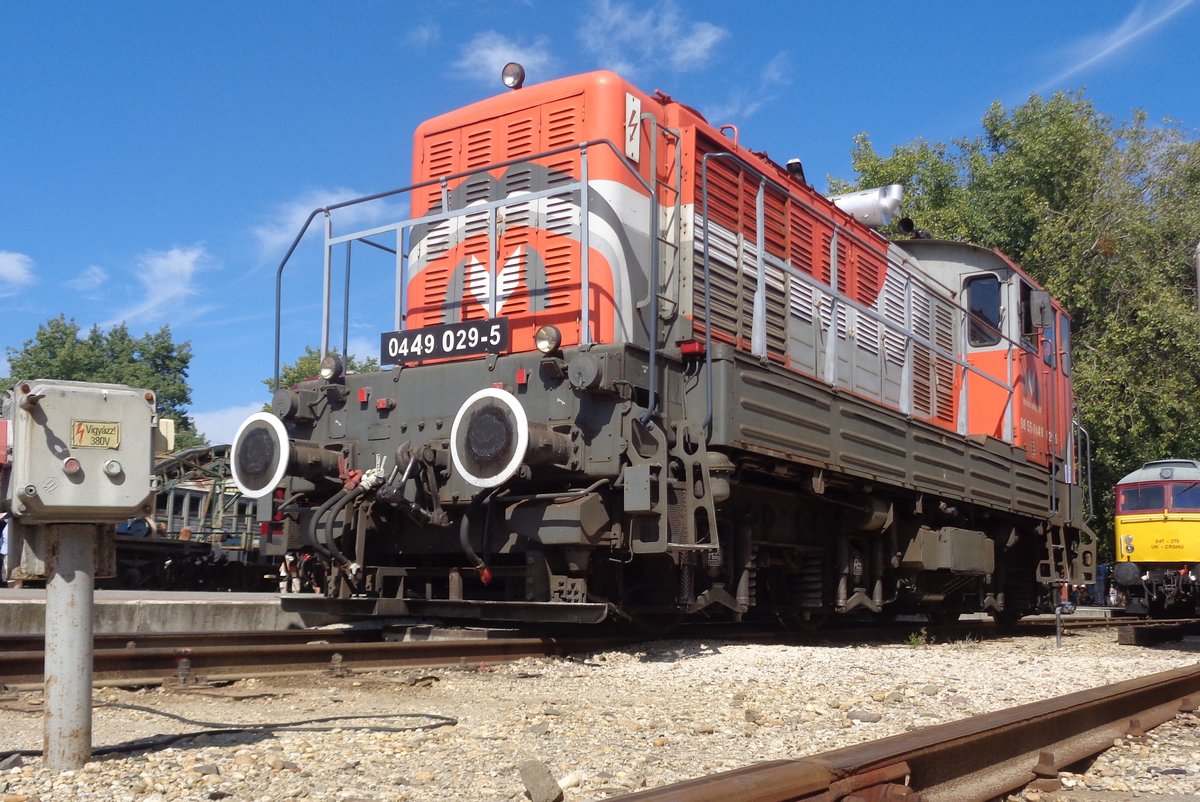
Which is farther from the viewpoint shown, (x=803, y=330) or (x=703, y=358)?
(x=803, y=330)

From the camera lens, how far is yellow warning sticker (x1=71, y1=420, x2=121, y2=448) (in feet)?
10.9

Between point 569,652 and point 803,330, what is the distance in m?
3.26

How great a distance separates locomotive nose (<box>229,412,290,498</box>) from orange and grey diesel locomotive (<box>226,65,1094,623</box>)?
0.07 feet

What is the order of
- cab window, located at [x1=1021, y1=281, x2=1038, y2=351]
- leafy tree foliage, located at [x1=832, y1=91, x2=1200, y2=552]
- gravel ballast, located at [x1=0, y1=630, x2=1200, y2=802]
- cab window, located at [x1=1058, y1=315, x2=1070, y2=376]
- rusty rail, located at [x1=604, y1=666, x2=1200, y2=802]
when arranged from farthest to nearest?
1. leafy tree foliage, located at [x1=832, y1=91, x2=1200, y2=552]
2. cab window, located at [x1=1058, y1=315, x2=1070, y2=376]
3. cab window, located at [x1=1021, y1=281, x2=1038, y2=351]
4. gravel ballast, located at [x1=0, y1=630, x2=1200, y2=802]
5. rusty rail, located at [x1=604, y1=666, x2=1200, y2=802]

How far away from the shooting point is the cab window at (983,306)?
11.6 m

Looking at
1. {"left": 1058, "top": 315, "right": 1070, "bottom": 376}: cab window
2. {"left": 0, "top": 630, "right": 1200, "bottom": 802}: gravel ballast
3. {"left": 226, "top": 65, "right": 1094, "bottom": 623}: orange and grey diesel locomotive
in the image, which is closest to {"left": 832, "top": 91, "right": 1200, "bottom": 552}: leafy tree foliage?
{"left": 1058, "top": 315, "right": 1070, "bottom": 376}: cab window

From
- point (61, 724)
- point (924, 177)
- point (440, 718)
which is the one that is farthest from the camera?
point (924, 177)

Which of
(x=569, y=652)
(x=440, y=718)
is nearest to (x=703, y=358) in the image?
(x=569, y=652)

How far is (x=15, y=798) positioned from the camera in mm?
2934

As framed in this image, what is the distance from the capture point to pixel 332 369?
7699mm

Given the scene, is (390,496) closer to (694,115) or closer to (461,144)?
(461,144)

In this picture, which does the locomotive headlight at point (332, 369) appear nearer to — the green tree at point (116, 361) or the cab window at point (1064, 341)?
the cab window at point (1064, 341)

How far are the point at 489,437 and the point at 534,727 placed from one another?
2344 millimetres

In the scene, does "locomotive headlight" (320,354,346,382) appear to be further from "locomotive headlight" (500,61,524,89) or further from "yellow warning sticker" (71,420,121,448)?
"yellow warning sticker" (71,420,121,448)
